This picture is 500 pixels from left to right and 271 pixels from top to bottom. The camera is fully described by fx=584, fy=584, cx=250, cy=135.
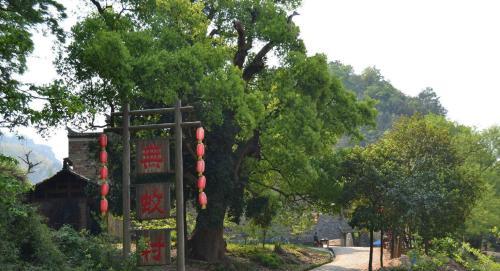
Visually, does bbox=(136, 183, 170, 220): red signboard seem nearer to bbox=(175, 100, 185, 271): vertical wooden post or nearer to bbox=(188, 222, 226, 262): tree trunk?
bbox=(175, 100, 185, 271): vertical wooden post

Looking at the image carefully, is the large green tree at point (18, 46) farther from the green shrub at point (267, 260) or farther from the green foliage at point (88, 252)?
the green shrub at point (267, 260)

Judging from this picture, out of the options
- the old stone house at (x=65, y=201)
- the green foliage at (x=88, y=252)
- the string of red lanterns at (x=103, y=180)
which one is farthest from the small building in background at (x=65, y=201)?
the string of red lanterns at (x=103, y=180)

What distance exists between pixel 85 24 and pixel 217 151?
748 centimetres

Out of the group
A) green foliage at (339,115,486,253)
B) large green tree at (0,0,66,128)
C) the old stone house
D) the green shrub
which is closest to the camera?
large green tree at (0,0,66,128)

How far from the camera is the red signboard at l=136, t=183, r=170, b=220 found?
15.5 metres

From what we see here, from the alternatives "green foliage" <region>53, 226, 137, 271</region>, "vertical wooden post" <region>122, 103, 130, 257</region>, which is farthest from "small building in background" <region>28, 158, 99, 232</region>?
"vertical wooden post" <region>122, 103, 130, 257</region>

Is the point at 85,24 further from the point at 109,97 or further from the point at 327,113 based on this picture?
the point at 327,113

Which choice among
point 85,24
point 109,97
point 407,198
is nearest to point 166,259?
point 109,97

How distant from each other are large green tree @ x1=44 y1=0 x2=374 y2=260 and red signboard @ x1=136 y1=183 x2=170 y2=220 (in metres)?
3.29

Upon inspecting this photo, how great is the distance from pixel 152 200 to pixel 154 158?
112 centimetres

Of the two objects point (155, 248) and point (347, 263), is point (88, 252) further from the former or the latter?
point (347, 263)

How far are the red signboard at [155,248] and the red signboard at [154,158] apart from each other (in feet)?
5.49

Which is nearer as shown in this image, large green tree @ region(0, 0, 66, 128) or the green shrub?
large green tree @ region(0, 0, 66, 128)

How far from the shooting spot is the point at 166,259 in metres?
15.8
